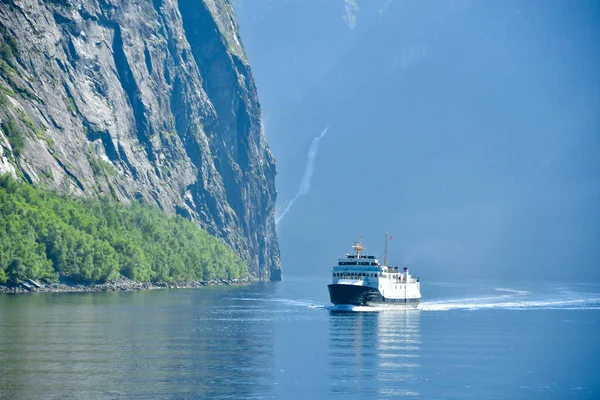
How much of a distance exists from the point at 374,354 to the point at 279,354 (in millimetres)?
9912

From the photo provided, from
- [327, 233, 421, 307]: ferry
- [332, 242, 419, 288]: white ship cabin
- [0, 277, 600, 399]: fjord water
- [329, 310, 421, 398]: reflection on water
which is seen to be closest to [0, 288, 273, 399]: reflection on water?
[0, 277, 600, 399]: fjord water

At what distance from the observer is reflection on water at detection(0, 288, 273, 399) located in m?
95.0

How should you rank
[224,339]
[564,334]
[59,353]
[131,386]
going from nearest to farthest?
[131,386]
[59,353]
[224,339]
[564,334]

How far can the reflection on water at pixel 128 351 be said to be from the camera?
9500 centimetres

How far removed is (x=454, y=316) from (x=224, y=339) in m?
58.2

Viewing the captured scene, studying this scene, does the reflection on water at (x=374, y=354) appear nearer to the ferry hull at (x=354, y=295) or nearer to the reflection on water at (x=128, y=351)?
the reflection on water at (x=128, y=351)

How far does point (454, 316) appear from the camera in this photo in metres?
181

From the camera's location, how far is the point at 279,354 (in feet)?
395

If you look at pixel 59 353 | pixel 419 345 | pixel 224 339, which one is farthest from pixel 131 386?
pixel 419 345

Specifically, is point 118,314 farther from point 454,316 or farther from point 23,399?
point 23,399

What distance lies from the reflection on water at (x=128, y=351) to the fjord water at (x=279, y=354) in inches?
5.7

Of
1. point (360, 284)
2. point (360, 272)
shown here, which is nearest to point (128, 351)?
point (360, 284)

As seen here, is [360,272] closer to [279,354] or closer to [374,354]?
[374,354]

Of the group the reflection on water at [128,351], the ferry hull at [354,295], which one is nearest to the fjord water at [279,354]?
the reflection on water at [128,351]
